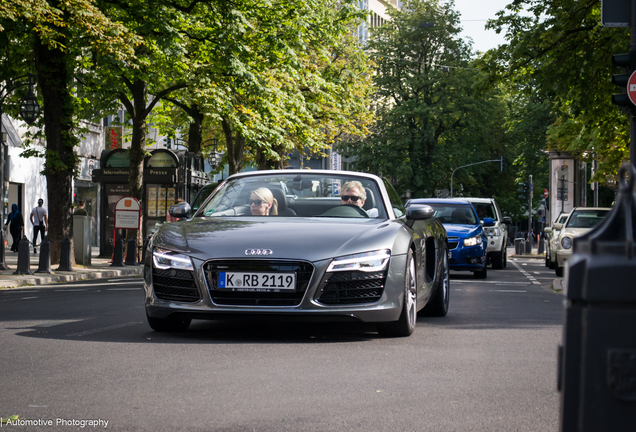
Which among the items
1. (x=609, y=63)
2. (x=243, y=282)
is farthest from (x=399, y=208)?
(x=609, y=63)

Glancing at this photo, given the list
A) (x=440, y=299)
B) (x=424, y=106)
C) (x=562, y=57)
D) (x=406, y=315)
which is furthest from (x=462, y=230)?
(x=424, y=106)

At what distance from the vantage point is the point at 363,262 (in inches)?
284

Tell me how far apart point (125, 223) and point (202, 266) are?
58.2 ft

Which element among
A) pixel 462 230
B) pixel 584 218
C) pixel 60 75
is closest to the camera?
pixel 462 230

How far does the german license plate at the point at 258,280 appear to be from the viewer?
7.13m

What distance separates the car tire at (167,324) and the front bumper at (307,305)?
0.29m

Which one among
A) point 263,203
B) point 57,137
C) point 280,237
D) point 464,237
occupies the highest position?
point 57,137

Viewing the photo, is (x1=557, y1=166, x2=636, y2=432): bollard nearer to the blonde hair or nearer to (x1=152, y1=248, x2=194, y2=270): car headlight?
(x1=152, y1=248, x2=194, y2=270): car headlight

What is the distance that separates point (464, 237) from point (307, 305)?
43.2 ft

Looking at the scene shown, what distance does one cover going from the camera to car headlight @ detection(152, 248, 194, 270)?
728 centimetres

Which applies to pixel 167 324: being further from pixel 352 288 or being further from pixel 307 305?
pixel 352 288

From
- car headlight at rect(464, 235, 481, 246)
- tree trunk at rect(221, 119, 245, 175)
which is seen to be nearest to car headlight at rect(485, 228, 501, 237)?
car headlight at rect(464, 235, 481, 246)

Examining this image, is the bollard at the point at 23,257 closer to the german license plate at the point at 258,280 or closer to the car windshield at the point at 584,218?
the car windshield at the point at 584,218

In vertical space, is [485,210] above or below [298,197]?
below
